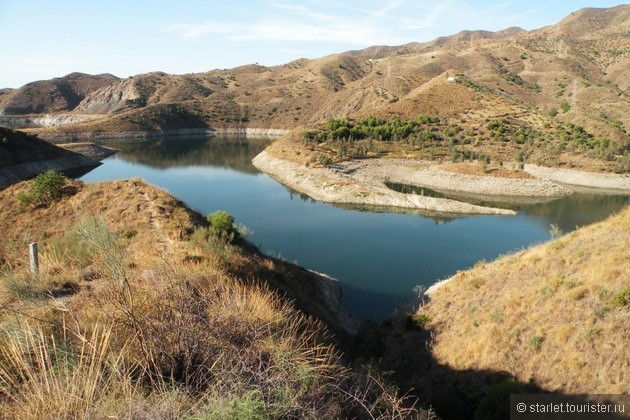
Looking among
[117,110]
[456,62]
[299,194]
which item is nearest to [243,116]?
[117,110]

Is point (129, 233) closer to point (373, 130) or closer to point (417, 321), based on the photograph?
point (417, 321)

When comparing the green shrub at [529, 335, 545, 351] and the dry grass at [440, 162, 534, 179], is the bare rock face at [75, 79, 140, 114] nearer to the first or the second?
the dry grass at [440, 162, 534, 179]

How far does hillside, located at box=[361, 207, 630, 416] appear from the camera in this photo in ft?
36.9

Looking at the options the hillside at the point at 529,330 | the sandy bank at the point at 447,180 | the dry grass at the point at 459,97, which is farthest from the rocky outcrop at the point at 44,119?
the hillside at the point at 529,330

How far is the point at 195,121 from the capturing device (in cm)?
15125

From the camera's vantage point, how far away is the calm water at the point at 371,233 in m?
28.5

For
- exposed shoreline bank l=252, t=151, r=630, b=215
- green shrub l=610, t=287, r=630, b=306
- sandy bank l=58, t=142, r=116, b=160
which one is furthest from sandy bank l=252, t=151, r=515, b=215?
sandy bank l=58, t=142, r=116, b=160

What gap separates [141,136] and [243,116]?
40.7 metres

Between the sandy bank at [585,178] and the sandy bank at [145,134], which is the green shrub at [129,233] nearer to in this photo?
the sandy bank at [585,178]

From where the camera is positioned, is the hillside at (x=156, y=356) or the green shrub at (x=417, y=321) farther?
the green shrub at (x=417, y=321)

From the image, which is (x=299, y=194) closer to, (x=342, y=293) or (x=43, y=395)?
(x=342, y=293)

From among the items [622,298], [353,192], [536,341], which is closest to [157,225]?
[536,341]

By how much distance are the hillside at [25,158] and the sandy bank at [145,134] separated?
39086 millimetres

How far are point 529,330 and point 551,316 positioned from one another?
2.94ft
